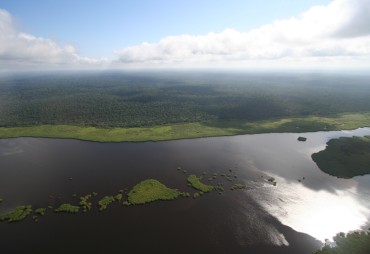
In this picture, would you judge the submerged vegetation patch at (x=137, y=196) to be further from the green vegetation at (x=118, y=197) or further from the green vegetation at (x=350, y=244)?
the green vegetation at (x=350, y=244)

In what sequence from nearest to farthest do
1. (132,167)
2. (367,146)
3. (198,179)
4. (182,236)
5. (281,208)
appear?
(182,236) < (281,208) < (198,179) < (132,167) < (367,146)

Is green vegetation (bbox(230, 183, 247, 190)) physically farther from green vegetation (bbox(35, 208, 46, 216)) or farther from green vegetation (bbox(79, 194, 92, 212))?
green vegetation (bbox(35, 208, 46, 216))

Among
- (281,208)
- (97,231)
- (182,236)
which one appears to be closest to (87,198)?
(97,231)

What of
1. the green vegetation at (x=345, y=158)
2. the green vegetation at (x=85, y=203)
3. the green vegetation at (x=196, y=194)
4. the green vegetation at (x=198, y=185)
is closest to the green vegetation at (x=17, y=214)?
the green vegetation at (x=85, y=203)

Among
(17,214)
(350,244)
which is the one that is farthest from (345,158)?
(17,214)

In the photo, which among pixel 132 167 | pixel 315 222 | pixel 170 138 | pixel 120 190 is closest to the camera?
pixel 315 222

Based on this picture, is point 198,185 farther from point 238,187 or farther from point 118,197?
point 118,197

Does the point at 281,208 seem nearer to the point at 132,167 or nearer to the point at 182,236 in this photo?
the point at 182,236

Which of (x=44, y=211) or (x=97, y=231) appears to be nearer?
(x=97, y=231)
